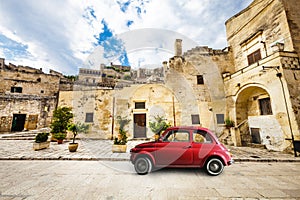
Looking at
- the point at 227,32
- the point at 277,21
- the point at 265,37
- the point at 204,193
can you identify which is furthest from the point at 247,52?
the point at 204,193

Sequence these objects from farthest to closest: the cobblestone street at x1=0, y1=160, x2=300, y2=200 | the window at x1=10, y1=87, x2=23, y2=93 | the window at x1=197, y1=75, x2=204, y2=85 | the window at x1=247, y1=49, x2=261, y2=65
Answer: the window at x1=10, y1=87, x2=23, y2=93 → the window at x1=197, y1=75, x2=204, y2=85 → the window at x1=247, y1=49, x2=261, y2=65 → the cobblestone street at x1=0, y1=160, x2=300, y2=200

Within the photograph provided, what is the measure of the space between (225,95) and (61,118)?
13607 mm

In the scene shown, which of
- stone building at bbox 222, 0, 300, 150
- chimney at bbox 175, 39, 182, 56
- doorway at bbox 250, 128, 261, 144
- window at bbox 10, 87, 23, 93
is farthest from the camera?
window at bbox 10, 87, 23, 93

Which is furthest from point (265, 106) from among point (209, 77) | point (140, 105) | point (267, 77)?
point (140, 105)

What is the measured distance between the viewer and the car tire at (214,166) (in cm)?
405

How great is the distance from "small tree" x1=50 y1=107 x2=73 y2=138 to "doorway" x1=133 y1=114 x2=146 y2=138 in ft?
16.9

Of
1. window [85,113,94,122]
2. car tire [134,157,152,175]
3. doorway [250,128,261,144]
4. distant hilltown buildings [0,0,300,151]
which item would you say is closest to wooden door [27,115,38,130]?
distant hilltown buildings [0,0,300,151]

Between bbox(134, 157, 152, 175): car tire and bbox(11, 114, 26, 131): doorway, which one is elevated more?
bbox(11, 114, 26, 131): doorway

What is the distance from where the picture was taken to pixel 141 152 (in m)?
4.16

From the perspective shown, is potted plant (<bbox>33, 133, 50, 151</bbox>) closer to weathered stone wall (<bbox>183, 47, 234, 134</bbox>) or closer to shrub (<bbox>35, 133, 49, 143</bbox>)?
shrub (<bbox>35, 133, 49, 143</bbox>)

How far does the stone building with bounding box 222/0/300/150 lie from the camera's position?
22.7ft

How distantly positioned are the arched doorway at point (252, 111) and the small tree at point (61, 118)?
12905 millimetres

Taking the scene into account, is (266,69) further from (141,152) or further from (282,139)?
(141,152)

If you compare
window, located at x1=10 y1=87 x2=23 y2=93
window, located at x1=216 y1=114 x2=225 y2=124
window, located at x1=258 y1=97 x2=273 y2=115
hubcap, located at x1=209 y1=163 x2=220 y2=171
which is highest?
window, located at x1=10 y1=87 x2=23 y2=93
